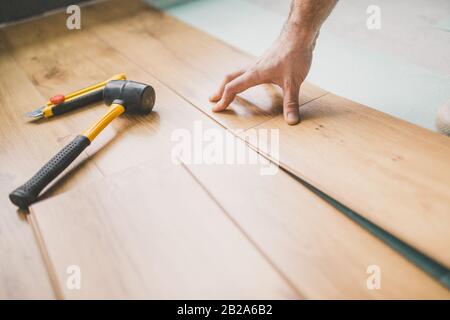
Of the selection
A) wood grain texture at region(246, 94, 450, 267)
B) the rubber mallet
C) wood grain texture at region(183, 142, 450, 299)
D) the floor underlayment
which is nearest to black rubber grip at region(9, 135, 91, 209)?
the rubber mallet

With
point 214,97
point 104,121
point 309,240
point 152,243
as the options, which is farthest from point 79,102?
point 309,240

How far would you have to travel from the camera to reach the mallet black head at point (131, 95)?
1130 millimetres

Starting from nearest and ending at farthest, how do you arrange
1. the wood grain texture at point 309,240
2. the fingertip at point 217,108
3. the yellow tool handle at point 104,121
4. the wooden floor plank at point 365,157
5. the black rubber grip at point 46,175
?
the wood grain texture at point 309,240 → the wooden floor plank at point 365,157 → the black rubber grip at point 46,175 → the yellow tool handle at point 104,121 → the fingertip at point 217,108

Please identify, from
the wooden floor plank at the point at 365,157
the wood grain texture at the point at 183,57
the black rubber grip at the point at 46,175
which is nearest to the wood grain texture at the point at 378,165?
the wooden floor plank at the point at 365,157

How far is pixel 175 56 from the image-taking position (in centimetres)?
160

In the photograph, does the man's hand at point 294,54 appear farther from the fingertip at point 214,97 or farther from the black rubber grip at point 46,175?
the black rubber grip at point 46,175

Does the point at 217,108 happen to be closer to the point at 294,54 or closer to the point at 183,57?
the point at 294,54

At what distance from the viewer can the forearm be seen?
3.60ft

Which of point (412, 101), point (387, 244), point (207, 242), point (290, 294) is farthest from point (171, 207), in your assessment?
point (412, 101)

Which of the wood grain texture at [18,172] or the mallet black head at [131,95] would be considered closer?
the wood grain texture at [18,172]

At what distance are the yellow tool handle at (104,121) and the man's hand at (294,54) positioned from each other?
0.43 meters

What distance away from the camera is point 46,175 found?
91 cm

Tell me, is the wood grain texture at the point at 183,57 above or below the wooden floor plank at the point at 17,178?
above

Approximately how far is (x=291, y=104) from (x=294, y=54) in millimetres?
146
